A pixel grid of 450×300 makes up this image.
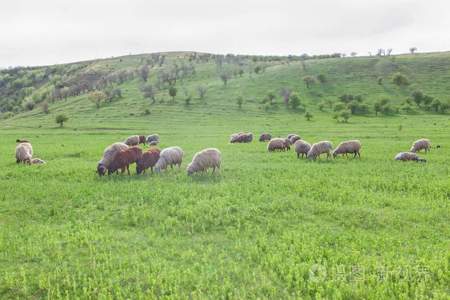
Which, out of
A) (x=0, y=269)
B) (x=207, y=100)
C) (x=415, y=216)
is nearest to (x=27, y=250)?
(x=0, y=269)

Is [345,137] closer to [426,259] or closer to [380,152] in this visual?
[380,152]

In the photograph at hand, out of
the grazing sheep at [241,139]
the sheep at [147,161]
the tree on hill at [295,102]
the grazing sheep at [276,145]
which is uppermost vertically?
the tree on hill at [295,102]

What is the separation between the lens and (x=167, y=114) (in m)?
82.0

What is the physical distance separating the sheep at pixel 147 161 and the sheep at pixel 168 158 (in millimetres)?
356

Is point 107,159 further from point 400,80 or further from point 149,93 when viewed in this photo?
point 400,80

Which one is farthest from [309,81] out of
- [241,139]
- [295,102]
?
[241,139]

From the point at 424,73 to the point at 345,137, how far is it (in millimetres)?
89343

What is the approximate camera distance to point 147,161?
2245cm

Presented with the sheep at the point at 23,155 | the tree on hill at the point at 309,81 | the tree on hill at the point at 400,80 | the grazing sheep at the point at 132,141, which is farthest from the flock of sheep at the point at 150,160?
the tree on hill at the point at 400,80

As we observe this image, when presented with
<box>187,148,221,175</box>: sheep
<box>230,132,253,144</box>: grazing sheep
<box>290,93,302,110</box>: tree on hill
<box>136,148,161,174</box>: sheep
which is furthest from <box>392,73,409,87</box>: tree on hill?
<box>136,148,161,174</box>: sheep

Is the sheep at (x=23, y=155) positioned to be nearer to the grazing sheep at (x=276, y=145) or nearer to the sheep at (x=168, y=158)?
the sheep at (x=168, y=158)

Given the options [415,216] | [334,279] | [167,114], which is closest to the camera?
[334,279]

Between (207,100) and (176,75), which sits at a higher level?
(176,75)

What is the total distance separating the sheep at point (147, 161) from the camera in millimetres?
22062
